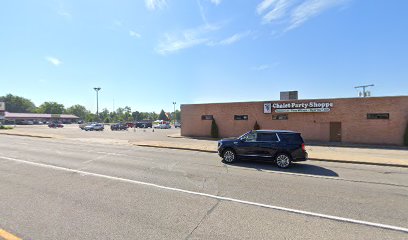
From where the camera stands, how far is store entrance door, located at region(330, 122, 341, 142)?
23.3 metres

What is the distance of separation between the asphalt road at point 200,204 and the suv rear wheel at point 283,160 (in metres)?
1.11

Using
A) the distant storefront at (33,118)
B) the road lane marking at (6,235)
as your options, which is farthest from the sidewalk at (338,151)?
the distant storefront at (33,118)

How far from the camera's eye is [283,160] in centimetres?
1075

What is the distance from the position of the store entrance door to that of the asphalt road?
14.8 metres

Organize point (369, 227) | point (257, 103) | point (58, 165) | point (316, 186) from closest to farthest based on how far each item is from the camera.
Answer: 1. point (369, 227)
2. point (316, 186)
3. point (58, 165)
4. point (257, 103)

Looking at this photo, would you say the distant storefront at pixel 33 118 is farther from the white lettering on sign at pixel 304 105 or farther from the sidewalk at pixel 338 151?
the white lettering on sign at pixel 304 105

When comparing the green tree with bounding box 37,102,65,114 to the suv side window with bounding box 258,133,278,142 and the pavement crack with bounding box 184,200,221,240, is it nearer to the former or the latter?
the suv side window with bounding box 258,133,278,142

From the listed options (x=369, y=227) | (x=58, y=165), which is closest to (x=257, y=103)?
(x=58, y=165)

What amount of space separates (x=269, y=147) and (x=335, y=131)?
15.9 meters

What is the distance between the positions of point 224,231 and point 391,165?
11.6 metres

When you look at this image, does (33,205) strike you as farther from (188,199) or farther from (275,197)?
(275,197)

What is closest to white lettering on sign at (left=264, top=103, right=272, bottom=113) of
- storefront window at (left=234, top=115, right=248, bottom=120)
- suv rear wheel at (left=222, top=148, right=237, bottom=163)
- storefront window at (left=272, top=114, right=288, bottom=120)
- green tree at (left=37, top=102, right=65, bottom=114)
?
storefront window at (left=272, top=114, right=288, bottom=120)

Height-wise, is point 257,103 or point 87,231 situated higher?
point 257,103

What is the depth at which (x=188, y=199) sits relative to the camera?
607 centimetres
